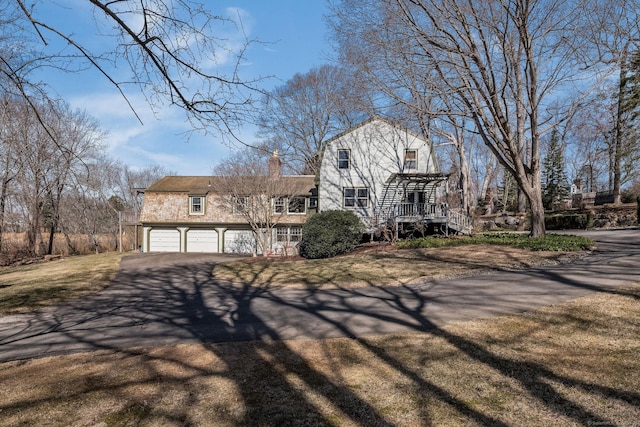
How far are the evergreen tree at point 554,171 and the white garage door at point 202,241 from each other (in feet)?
104

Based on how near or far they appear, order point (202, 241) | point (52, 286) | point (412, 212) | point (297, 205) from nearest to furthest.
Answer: point (52, 286) → point (412, 212) → point (297, 205) → point (202, 241)

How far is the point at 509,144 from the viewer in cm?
1430

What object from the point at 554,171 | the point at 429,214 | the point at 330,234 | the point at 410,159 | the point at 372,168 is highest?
the point at 554,171

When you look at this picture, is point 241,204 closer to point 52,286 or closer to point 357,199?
point 357,199

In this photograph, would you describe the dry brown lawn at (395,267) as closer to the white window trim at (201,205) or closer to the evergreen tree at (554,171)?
the white window trim at (201,205)

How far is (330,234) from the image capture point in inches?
778

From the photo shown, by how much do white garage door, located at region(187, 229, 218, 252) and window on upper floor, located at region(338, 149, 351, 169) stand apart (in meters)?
10.7

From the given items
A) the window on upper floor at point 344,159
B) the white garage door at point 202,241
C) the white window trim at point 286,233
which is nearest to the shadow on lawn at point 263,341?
the white window trim at point 286,233

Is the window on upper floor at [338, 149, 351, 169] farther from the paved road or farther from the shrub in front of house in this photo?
the paved road

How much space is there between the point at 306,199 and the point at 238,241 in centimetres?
585

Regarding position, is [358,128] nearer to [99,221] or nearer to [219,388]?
[219,388]

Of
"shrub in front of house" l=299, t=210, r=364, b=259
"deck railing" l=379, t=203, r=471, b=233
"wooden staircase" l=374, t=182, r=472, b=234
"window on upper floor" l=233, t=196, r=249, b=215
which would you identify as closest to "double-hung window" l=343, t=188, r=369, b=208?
"wooden staircase" l=374, t=182, r=472, b=234

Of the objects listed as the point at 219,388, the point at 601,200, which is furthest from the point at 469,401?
the point at 601,200

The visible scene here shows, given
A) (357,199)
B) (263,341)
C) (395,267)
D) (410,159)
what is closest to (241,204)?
(357,199)
